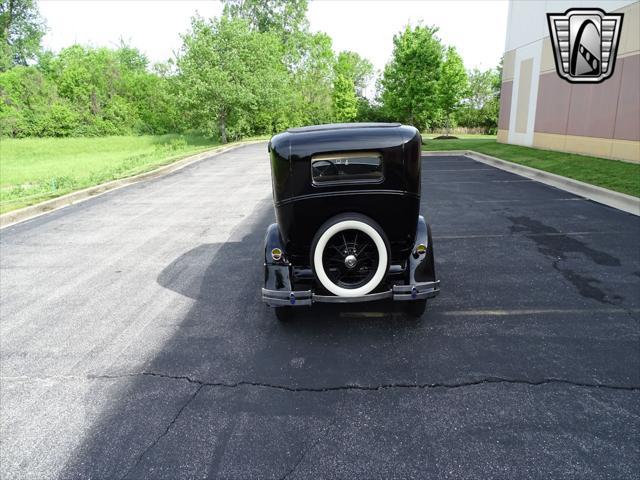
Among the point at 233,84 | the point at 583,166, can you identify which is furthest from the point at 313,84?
the point at 583,166

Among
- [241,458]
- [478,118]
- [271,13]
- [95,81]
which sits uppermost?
[271,13]

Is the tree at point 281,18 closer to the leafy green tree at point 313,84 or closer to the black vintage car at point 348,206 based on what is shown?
the leafy green tree at point 313,84

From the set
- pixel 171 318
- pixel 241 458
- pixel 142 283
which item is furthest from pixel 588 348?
pixel 142 283

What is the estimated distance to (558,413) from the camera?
3.01m

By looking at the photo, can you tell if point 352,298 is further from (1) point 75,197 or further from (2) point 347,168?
(1) point 75,197

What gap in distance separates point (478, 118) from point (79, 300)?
4853cm

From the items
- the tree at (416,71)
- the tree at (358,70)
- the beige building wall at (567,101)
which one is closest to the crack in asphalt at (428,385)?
the beige building wall at (567,101)

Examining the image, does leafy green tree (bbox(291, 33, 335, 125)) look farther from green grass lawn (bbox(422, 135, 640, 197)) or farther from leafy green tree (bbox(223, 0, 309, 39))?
green grass lawn (bbox(422, 135, 640, 197))

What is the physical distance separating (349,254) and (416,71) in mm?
27651

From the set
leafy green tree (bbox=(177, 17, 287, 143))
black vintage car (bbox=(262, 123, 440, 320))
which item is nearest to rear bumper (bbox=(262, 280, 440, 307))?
black vintage car (bbox=(262, 123, 440, 320))

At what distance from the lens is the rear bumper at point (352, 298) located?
12.8ft

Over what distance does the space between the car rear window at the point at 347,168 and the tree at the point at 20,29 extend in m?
68.5

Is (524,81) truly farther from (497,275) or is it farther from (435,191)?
(497,275)

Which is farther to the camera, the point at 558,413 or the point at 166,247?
the point at 166,247
